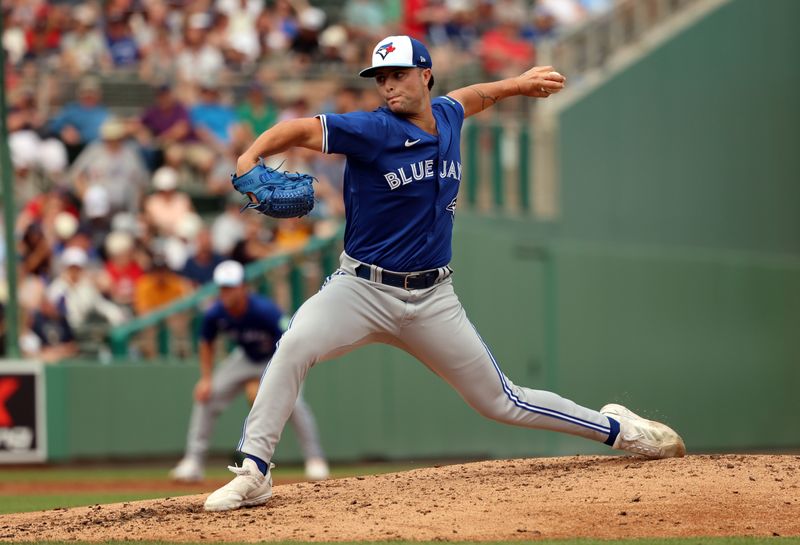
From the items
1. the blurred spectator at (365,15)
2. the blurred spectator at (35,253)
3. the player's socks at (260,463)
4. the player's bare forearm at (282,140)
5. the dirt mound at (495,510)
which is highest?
the blurred spectator at (365,15)

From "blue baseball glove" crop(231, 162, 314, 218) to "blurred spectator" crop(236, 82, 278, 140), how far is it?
10521mm

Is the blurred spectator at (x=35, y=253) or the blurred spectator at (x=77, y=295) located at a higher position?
the blurred spectator at (x=35, y=253)

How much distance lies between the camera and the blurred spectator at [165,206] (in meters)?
16.5

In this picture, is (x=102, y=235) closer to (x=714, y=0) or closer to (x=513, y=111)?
(x=513, y=111)

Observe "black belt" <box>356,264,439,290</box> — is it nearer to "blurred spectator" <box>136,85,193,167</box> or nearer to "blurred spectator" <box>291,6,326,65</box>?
"blurred spectator" <box>136,85,193,167</box>

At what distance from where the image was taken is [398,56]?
7336 millimetres

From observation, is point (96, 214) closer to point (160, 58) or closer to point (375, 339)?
point (160, 58)

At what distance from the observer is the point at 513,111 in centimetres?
1731

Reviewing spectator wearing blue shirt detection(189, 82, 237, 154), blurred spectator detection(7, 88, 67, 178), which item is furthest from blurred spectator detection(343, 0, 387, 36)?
blurred spectator detection(7, 88, 67, 178)

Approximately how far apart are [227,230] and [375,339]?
9173 millimetres

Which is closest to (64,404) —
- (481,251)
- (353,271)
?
(481,251)

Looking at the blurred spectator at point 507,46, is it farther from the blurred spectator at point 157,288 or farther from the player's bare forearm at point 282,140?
the player's bare forearm at point 282,140

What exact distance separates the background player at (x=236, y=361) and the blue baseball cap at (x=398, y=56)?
5.59m

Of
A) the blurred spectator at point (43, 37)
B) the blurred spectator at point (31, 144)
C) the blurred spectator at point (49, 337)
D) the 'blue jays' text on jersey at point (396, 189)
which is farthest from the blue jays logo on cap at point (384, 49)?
the blurred spectator at point (43, 37)
